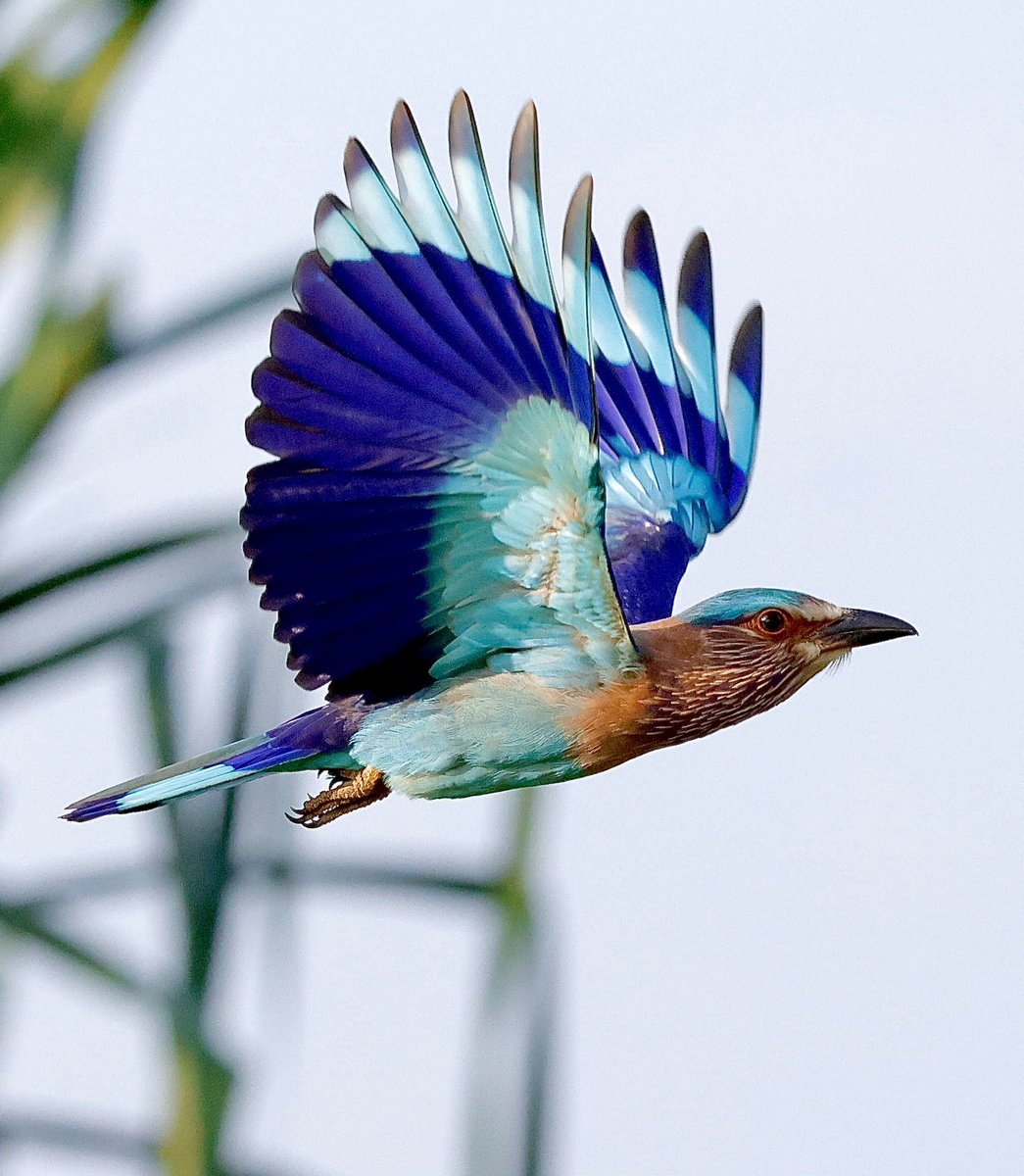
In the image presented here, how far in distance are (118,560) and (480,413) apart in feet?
3.65

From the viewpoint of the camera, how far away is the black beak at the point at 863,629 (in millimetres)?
3348

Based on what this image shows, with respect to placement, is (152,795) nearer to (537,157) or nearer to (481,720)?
(481,720)

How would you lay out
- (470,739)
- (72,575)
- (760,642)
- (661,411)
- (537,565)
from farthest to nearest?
(661,411) < (72,575) < (760,642) < (470,739) < (537,565)

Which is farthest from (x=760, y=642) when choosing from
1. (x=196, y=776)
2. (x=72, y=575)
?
(x=72, y=575)

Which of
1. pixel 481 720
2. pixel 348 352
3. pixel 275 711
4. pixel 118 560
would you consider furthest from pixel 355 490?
→ pixel 118 560

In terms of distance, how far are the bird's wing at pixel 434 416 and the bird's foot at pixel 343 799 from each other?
0.30 meters

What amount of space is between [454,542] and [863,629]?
0.69 metres

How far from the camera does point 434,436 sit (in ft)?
9.83

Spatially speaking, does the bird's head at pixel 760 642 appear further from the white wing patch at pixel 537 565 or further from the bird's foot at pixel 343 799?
the bird's foot at pixel 343 799

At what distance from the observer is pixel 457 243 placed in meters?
3.02

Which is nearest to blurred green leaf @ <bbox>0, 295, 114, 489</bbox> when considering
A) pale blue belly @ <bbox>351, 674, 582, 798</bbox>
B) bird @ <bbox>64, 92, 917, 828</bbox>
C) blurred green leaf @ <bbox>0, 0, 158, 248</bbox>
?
blurred green leaf @ <bbox>0, 0, 158, 248</bbox>

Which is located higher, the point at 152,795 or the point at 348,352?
the point at 348,352

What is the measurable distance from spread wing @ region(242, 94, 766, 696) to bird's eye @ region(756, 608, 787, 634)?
0.95 ft

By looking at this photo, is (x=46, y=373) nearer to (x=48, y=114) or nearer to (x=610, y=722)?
(x=48, y=114)
